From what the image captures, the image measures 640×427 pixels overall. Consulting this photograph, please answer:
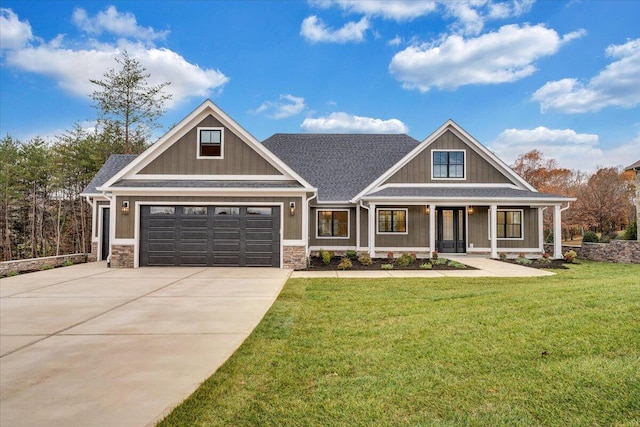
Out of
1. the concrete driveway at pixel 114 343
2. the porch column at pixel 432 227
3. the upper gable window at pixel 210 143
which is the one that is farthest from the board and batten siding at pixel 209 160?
the porch column at pixel 432 227

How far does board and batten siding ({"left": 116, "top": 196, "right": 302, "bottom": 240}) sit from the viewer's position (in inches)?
484

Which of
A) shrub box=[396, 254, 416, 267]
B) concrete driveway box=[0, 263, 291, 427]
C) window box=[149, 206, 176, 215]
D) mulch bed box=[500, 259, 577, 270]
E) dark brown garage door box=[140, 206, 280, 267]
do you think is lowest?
concrete driveway box=[0, 263, 291, 427]

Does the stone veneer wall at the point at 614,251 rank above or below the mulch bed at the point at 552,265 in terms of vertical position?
above

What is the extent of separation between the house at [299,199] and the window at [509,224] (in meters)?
0.05

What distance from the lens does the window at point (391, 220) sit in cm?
1570

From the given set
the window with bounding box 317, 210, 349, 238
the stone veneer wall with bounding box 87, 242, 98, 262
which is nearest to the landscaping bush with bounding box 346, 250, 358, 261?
the window with bounding box 317, 210, 349, 238

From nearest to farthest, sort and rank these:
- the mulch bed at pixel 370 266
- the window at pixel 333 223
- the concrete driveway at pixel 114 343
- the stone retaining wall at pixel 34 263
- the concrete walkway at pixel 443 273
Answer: the concrete driveway at pixel 114 343 → the concrete walkway at pixel 443 273 → the stone retaining wall at pixel 34 263 → the mulch bed at pixel 370 266 → the window at pixel 333 223

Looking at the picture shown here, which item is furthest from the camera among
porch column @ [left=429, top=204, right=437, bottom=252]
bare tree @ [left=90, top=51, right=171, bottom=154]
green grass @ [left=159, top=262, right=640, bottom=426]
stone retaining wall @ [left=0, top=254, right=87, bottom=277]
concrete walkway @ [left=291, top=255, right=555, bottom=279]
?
bare tree @ [left=90, top=51, right=171, bottom=154]

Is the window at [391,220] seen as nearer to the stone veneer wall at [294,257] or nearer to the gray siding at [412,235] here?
the gray siding at [412,235]

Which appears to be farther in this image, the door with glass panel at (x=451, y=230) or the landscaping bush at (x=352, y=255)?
the door with glass panel at (x=451, y=230)

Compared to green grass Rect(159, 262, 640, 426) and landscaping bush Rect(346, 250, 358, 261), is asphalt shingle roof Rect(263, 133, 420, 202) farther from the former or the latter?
green grass Rect(159, 262, 640, 426)

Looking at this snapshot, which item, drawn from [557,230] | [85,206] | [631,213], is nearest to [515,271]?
[557,230]

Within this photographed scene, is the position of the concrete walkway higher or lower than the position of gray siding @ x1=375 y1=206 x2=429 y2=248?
lower

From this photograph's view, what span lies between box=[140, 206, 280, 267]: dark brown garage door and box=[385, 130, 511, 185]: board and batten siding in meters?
6.31
